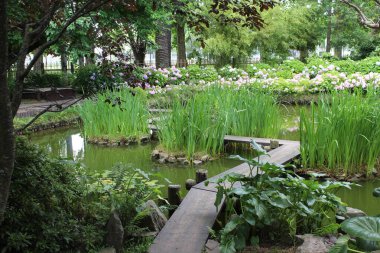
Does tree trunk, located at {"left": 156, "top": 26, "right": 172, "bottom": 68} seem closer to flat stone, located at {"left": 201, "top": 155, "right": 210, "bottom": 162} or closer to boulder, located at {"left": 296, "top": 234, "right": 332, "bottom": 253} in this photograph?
flat stone, located at {"left": 201, "top": 155, "right": 210, "bottom": 162}

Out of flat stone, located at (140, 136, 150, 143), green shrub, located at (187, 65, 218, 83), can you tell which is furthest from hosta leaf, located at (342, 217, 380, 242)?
green shrub, located at (187, 65, 218, 83)

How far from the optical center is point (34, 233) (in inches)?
91.2

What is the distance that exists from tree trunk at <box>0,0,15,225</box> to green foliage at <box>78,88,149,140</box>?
5.08m

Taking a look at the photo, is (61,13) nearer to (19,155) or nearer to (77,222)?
(19,155)

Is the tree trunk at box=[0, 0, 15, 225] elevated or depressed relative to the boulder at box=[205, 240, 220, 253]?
elevated

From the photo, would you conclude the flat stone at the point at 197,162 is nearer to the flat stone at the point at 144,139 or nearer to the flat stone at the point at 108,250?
the flat stone at the point at 144,139

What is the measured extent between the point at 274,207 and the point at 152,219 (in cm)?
85

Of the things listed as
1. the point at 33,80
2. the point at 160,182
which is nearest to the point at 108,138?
the point at 160,182

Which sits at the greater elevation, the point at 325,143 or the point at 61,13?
the point at 61,13

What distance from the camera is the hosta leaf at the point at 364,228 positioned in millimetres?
2174

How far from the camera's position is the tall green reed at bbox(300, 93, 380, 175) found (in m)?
4.79

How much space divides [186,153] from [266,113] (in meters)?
1.49

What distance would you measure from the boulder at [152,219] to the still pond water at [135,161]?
1.21 m

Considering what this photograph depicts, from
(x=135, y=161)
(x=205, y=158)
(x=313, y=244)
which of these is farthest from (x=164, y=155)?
(x=313, y=244)
